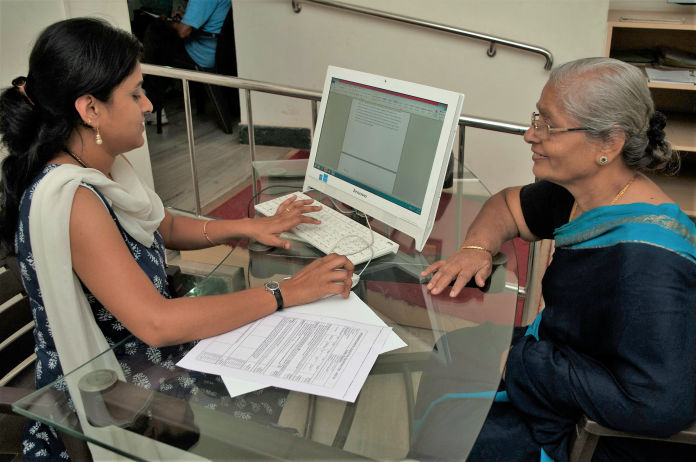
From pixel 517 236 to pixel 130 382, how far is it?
3.54 ft

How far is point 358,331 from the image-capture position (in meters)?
1.05

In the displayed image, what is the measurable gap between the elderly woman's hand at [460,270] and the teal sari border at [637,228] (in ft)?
0.74

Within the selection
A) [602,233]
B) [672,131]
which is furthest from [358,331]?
[672,131]

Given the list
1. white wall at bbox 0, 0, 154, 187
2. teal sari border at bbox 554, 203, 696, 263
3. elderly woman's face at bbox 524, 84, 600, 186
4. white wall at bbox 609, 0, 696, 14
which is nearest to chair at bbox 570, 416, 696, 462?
teal sari border at bbox 554, 203, 696, 263

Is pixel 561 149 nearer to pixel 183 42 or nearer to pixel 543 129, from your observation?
pixel 543 129

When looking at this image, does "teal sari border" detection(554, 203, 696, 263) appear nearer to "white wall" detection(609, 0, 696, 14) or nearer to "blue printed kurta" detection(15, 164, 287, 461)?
Result: "blue printed kurta" detection(15, 164, 287, 461)

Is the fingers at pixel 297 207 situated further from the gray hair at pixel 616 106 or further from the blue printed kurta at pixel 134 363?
the gray hair at pixel 616 106

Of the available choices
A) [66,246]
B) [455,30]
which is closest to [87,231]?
[66,246]

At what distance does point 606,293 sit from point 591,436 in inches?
11.2

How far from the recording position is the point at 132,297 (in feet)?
3.33

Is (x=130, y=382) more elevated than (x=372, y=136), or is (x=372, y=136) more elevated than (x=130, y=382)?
(x=372, y=136)

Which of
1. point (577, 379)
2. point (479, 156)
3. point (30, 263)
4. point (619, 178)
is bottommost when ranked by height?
point (479, 156)

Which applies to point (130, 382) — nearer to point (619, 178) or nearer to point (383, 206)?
point (383, 206)

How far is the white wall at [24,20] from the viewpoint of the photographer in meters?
2.19
